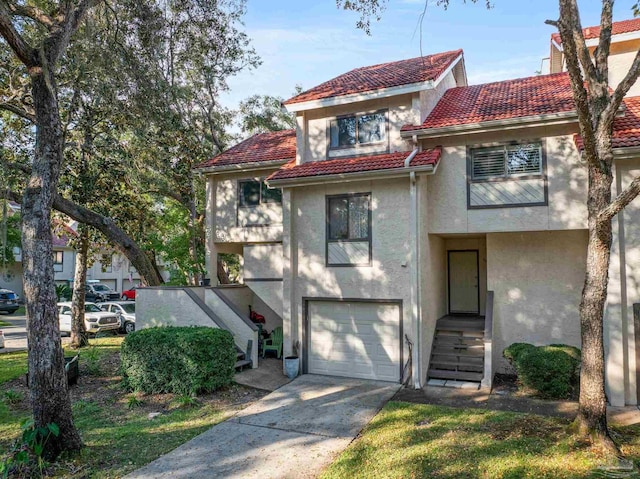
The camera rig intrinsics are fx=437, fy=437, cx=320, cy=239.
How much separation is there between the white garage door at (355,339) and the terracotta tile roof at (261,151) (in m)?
5.25

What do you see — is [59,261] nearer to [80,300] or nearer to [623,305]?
[80,300]

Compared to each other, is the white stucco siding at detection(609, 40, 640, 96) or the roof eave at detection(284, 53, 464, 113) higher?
the white stucco siding at detection(609, 40, 640, 96)

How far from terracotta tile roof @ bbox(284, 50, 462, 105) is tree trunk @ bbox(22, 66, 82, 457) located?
689 centimetres

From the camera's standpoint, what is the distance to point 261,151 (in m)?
15.2

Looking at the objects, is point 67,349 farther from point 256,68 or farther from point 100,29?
point 256,68

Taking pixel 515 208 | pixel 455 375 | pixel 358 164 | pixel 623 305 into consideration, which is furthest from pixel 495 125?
pixel 455 375

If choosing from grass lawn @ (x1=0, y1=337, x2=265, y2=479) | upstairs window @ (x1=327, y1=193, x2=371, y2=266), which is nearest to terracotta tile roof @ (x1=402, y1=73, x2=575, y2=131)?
upstairs window @ (x1=327, y1=193, x2=371, y2=266)

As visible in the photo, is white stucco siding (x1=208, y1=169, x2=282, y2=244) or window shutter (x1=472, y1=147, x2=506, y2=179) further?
white stucco siding (x1=208, y1=169, x2=282, y2=244)

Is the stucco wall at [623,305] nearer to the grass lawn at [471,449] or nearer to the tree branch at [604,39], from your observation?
the grass lawn at [471,449]

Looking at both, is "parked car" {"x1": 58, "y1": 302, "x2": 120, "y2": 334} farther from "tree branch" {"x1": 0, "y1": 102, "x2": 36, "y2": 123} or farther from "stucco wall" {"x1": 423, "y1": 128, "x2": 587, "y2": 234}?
"stucco wall" {"x1": 423, "y1": 128, "x2": 587, "y2": 234}

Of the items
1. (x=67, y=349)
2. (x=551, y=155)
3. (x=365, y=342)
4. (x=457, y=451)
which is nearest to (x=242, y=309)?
(x=365, y=342)

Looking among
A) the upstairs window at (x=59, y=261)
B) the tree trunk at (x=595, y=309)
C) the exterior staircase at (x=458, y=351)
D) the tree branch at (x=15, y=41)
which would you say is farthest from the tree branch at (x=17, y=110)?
the upstairs window at (x=59, y=261)

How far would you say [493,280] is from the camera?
1184 centimetres

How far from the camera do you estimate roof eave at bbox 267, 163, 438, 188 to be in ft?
34.2
